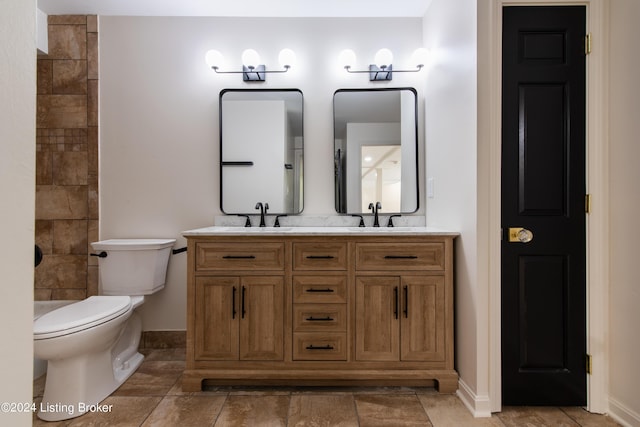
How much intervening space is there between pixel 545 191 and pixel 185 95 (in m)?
2.35

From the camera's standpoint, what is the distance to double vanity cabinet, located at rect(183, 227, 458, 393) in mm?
1830

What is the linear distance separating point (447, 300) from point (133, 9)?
282 centimetres

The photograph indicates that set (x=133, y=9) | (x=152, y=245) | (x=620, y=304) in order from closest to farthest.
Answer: (x=620, y=304) → (x=152, y=245) → (x=133, y=9)

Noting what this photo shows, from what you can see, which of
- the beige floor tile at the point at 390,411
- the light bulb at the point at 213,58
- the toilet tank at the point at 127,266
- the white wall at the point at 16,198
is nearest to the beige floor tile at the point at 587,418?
the beige floor tile at the point at 390,411

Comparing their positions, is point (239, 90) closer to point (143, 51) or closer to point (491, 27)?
point (143, 51)

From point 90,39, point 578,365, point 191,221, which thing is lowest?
point 578,365

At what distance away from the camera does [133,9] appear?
7.73 feet

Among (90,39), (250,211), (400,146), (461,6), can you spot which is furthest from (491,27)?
(90,39)

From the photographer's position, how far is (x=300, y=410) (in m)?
1.68

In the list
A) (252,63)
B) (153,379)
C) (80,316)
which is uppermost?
(252,63)

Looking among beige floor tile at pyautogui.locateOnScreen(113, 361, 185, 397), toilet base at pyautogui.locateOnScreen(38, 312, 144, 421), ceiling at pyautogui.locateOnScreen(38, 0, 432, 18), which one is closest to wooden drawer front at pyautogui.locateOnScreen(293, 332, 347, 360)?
beige floor tile at pyautogui.locateOnScreen(113, 361, 185, 397)

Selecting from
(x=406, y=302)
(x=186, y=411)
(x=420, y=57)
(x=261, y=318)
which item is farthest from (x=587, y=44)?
(x=186, y=411)

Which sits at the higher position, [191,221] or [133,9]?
[133,9]

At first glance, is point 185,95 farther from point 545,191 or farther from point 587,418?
point 587,418
